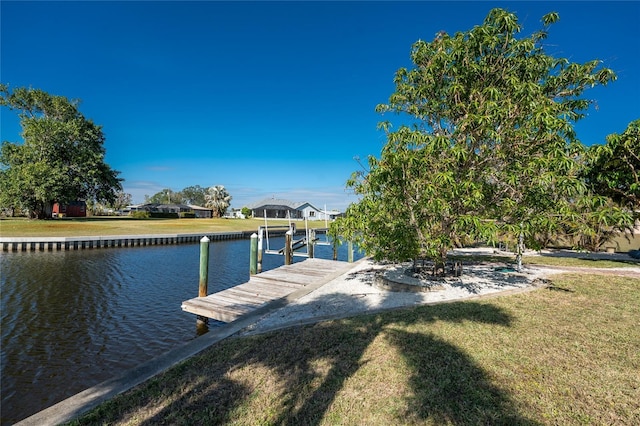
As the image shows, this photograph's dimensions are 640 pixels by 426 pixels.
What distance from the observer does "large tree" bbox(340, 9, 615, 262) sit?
7.30 metres

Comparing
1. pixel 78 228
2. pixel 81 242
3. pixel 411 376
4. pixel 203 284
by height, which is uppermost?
pixel 78 228

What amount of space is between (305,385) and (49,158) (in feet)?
167

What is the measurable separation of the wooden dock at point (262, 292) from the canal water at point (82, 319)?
0.97 m

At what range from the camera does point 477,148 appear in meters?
8.80

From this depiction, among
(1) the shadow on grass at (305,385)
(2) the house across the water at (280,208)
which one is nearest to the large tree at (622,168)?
(1) the shadow on grass at (305,385)

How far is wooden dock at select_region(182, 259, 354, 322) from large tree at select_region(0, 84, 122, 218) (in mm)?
39308

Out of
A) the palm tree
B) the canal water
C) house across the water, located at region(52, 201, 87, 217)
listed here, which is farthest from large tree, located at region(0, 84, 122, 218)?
the palm tree

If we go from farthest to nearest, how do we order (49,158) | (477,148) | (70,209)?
(70,209)
(49,158)
(477,148)

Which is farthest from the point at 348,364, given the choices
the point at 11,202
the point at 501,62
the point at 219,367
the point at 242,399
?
the point at 11,202

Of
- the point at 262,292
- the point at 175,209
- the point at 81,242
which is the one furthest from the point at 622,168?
the point at 175,209

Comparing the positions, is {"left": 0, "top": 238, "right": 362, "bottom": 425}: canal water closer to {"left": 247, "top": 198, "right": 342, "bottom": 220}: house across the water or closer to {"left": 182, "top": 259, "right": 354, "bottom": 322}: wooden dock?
{"left": 182, "top": 259, "right": 354, "bottom": 322}: wooden dock

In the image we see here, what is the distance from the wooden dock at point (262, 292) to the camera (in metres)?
8.19

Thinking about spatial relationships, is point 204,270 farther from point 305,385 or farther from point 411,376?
point 411,376

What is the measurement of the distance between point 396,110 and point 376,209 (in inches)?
133
